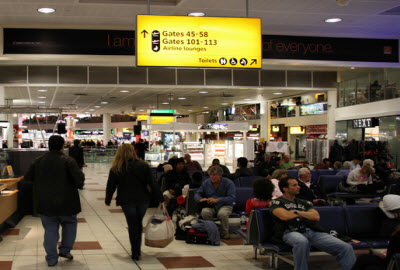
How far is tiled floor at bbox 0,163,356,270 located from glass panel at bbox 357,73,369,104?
50.1ft

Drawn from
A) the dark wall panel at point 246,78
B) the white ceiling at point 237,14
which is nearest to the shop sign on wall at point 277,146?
the dark wall panel at point 246,78

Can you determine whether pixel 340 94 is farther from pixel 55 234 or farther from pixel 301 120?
pixel 55 234

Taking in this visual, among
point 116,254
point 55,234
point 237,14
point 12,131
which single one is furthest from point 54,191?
point 12,131

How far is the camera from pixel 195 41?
7898 millimetres

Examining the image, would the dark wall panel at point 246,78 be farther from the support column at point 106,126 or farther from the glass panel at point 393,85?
the support column at point 106,126

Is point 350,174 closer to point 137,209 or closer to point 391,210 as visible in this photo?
point 391,210

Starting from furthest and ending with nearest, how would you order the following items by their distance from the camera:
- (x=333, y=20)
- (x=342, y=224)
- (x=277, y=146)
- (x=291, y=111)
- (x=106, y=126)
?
1. (x=106, y=126)
2. (x=291, y=111)
3. (x=277, y=146)
4. (x=333, y=20)
5. (x=342, y=224)

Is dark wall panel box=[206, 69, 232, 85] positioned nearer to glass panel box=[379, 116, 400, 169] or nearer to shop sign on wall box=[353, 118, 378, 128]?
shop sign on wall box=[353, 118, 378, 128]

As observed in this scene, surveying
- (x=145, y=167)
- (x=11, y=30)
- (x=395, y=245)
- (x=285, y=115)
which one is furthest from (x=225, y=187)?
(x=285, y=115)

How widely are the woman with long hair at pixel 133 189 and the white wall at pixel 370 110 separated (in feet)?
47.0

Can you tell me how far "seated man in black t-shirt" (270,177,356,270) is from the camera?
5684mm

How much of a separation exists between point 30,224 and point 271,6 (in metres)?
6.81

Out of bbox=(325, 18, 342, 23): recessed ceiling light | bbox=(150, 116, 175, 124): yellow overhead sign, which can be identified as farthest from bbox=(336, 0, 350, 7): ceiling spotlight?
A: bbox=(150, 116, 175, 124): yellow overhead sign

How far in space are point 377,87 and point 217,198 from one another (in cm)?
1466
